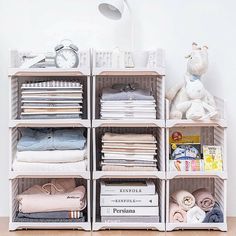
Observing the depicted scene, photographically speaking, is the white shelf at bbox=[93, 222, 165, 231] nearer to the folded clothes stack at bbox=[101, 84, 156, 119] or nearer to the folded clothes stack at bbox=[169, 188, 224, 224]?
the folded clothes stack at bbox=[169, 188, 224, 224]

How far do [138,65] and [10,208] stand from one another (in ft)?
3.48

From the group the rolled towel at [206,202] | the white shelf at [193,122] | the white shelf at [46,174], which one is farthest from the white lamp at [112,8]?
the rolled towel at [206,202]

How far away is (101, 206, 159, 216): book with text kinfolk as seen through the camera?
286cm

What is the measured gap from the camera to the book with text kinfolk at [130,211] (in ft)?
9.37

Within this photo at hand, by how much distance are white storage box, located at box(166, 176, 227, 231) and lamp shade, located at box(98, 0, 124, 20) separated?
37.3 inches

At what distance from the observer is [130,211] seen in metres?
2.86

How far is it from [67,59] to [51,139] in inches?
17.0

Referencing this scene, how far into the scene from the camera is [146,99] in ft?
9.31

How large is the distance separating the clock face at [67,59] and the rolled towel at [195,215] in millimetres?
990

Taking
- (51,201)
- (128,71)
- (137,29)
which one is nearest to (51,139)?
(51,201)

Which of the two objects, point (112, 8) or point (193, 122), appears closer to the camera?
point (193, 122)

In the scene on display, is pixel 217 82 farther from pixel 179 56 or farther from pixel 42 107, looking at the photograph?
pixel 42 107

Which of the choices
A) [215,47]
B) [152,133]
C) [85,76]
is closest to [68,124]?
[85,76]

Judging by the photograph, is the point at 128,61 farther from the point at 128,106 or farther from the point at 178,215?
the point at 178,215
